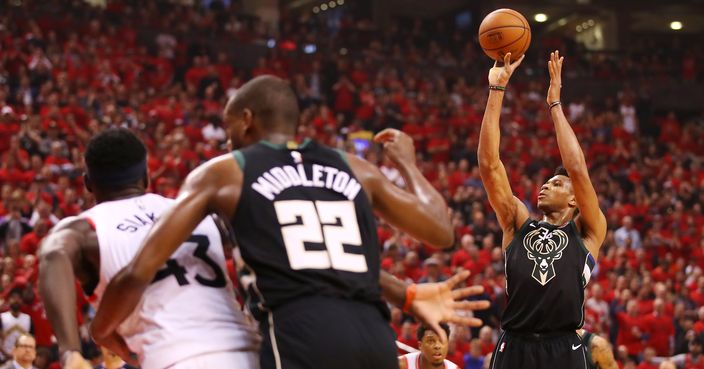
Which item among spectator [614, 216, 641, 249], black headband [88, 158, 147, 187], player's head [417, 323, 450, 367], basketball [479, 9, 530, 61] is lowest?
spectator [614, 216, 641, 249]

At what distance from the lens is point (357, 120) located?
→ 21547mm

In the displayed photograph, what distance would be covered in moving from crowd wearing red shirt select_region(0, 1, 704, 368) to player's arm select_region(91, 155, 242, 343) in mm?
7961

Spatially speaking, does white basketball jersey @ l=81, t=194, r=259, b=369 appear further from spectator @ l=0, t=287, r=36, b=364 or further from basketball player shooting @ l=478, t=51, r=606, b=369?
spectator @ l=0, t=287, r=36, b=364

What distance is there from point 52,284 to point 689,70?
2894 cm

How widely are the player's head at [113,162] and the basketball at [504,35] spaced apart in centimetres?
337

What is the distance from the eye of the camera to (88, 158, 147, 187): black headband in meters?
3.92

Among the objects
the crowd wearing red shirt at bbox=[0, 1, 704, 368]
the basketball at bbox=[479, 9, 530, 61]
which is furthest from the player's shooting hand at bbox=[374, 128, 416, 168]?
the crowd wearing red shirt at bbox=[0, 1, 704, 368]

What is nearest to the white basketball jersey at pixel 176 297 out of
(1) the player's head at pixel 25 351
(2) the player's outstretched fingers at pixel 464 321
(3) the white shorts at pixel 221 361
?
(3) the white shorts at pixel 221 361

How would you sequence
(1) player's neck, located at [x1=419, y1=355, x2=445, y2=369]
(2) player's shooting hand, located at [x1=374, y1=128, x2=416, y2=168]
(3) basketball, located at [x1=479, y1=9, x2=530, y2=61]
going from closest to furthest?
(2) player's shooting hand, located at [x1=374, y1=128, x2=416, y2=168] → (3) basketball, located at [x1=479, y1=9, x2=530, y2=61] → (1) player's neck, located at [x1=419, y1=355, x2=445, y2=369]

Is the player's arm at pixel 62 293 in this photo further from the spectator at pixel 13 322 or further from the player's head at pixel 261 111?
the spectator at pixel 13 322

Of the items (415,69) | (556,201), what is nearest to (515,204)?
(556,201)

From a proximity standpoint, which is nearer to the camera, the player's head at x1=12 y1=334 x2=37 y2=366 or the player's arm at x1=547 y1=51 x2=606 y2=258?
the player's arm at x1=547 y1=51 x2=606 y2=258

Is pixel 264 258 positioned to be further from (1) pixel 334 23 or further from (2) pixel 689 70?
(2) pixel 689 70

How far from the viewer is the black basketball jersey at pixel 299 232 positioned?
3559 mm
